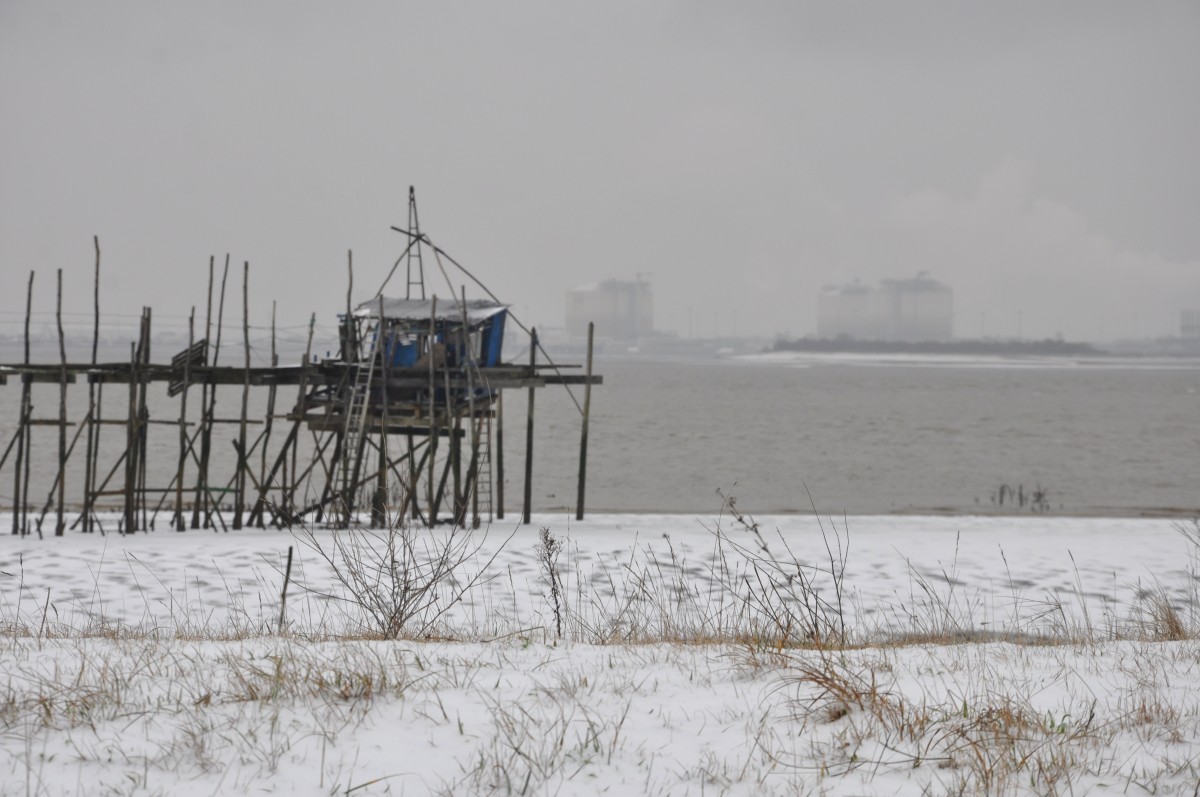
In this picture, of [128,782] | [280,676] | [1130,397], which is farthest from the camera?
[1130,397]

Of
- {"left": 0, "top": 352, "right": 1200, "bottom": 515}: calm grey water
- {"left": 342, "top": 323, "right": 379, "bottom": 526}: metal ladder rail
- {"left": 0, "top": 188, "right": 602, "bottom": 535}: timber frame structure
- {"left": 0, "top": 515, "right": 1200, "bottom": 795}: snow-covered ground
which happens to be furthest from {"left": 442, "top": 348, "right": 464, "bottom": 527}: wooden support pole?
{"left": 0, "top": 515, "right": 1200, "bottom": 795}: snow-covered ground

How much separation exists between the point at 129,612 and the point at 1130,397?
100371 mm

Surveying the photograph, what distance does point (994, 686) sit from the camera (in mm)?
5340

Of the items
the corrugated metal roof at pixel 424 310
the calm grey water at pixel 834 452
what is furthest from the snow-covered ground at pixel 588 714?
the corrugated metal roof at pixel 424 310

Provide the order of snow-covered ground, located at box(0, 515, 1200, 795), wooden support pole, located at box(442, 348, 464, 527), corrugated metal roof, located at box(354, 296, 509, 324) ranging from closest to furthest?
snow-covered ground, located at box(0, 515, 1200, 795) → wooden support pole, located at box(442, 348, 464, 527) → corrugated metal roof, located at box(354, 296, 509, 324)

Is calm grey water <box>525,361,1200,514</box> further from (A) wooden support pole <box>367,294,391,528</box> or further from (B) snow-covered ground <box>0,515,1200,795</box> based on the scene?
(B) snow-covered ground <box>0,515,1200,795</box>

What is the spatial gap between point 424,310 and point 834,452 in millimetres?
27233

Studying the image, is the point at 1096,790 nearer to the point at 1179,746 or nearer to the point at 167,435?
the point at 1179,746

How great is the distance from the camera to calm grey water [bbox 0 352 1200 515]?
2964cm

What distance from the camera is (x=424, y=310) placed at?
21219 millimetres

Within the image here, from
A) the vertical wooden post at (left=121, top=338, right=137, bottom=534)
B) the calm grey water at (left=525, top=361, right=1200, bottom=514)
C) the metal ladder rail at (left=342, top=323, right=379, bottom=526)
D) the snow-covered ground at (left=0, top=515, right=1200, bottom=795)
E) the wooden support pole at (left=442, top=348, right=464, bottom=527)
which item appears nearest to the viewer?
the snow-covered ground at (left=0, top=515, right=1200, bottom=795)

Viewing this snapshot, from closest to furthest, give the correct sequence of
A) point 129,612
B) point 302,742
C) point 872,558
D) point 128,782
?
point 128,782 < point 302,742 < point 129,612 < point 872,558

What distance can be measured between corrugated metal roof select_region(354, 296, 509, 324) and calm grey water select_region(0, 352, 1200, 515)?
19.4ft

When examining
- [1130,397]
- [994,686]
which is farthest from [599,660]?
[1130,397]
